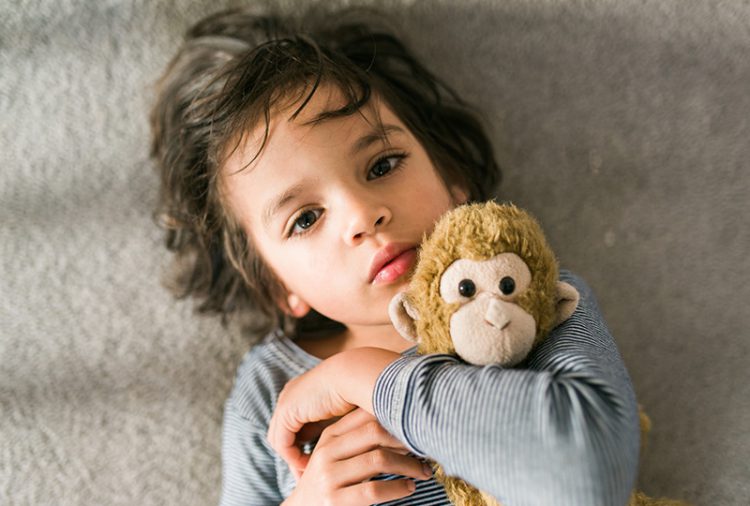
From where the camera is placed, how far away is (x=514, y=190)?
1.04m

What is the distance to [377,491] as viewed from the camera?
0.73 metres

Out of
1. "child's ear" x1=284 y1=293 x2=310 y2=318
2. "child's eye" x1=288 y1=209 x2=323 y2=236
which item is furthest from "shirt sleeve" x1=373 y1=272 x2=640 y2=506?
"child's ear" x1=284 y1=293 x2=310 y2=318

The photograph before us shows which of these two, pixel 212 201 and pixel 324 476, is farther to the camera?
pixel 212 201

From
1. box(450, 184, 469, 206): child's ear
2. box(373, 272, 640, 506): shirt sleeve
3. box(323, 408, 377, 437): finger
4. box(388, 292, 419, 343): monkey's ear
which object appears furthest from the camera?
box(450, 184, 469, 206): child's ear

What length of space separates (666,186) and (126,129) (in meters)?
0.89

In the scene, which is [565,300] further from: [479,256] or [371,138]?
[371,138]

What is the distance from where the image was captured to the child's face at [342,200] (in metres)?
0.76

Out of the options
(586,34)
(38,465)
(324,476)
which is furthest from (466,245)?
(38,465)

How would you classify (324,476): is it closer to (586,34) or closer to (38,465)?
(38,465)

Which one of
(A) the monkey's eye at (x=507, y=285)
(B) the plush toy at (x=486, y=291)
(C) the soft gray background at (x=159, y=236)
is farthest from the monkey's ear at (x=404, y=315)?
(C) the soft gray background at (x=159, y=236)

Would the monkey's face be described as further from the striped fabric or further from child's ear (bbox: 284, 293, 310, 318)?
child's ear (bbox: 284, 293, 310, 318)

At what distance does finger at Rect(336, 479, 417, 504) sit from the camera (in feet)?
2.39

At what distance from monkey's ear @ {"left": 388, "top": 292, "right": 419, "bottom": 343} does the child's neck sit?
10.4 inches

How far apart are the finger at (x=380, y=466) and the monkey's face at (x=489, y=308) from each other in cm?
21
